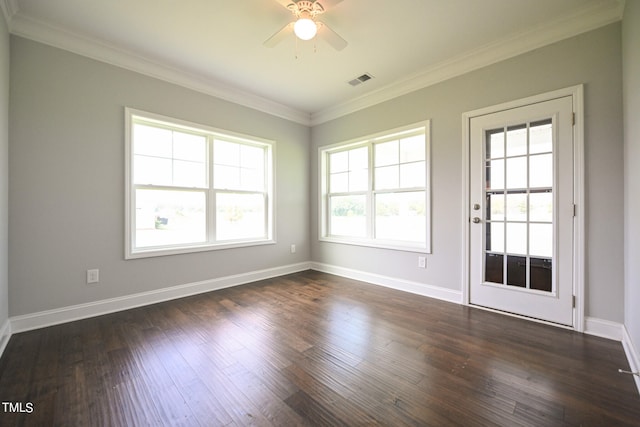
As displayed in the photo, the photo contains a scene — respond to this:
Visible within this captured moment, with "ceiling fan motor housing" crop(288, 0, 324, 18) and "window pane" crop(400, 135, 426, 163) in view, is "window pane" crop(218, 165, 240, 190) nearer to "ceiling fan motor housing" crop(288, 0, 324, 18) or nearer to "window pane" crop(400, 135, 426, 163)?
"ceiling fan motor housing" crop(288, 0, 324, 18)

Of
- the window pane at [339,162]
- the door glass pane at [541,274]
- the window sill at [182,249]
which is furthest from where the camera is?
the window pane at [339,162]

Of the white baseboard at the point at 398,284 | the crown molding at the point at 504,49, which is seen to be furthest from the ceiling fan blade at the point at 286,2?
the white baseboard at the point at 398,284

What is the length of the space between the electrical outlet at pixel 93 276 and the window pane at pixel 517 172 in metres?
4.20

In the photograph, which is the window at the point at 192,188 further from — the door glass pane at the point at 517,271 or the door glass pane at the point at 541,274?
the door glass pane at the point at 541,274

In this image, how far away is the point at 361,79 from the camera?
3.24m

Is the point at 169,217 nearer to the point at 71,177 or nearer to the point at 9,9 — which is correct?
the point at 71,177

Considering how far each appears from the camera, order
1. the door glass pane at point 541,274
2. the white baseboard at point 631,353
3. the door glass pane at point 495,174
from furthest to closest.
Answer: the door glass pane at point 495,174
the door glass pane at point 541,274
the white baseboard at point 631,353

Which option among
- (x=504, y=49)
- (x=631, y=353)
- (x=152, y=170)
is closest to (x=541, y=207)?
(x=631, y=353)

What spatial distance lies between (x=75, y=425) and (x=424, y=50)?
381 centimetres

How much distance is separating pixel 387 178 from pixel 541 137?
1675 millimetres

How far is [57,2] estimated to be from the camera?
6.70ft

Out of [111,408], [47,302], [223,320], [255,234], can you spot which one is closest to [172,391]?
[111,408]

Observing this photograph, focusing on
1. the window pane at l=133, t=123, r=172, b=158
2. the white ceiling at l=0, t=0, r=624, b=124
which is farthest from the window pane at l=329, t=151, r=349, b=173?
the window pane at l=133, t=123, r=172, b=158

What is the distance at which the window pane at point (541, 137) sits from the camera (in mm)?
2357
